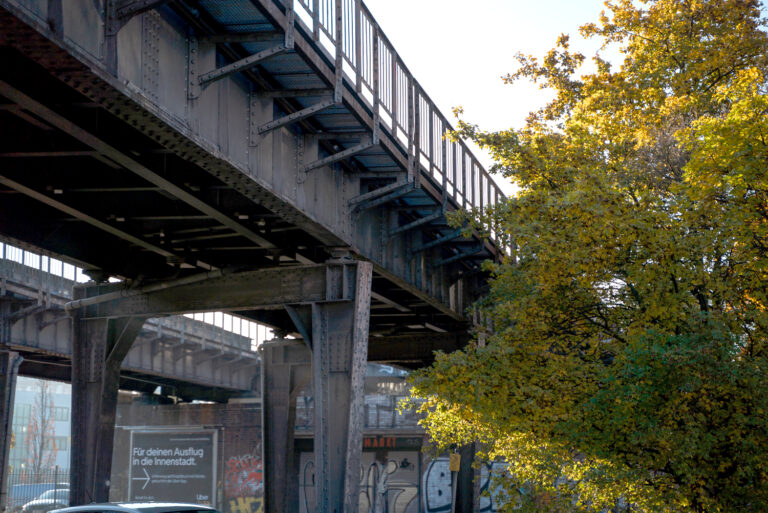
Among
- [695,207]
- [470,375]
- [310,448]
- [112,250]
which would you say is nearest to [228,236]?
[112,250]

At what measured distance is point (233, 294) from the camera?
65.8ft

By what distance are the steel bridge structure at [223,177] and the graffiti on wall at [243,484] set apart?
106 feet

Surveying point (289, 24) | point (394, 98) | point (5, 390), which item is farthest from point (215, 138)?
point (5, 390)

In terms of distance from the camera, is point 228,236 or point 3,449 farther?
point 3,449

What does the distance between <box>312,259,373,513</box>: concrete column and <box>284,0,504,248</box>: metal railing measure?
363cm

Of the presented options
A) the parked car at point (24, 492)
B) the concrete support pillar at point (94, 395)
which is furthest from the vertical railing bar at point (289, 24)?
the parked car at point (24, 492)

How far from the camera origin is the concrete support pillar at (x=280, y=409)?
2942 cm

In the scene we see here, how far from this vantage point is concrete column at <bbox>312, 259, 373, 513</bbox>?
1750 cm

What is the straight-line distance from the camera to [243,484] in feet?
186

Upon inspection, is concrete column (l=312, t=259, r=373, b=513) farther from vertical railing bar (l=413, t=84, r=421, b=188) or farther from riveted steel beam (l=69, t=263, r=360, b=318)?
vertical railing bar (l=413, t=84, r=421, b=188)

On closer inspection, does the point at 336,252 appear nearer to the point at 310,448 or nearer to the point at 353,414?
the point at 353,414

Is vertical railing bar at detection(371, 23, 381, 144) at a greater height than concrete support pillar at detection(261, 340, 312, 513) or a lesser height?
greater

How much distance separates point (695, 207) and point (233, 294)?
33.0ft

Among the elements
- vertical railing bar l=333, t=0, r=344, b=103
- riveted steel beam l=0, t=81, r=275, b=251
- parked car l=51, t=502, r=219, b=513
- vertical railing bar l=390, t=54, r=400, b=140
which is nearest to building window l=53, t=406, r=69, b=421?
vertical railing bar l=390, t=54, r=400, b=140
